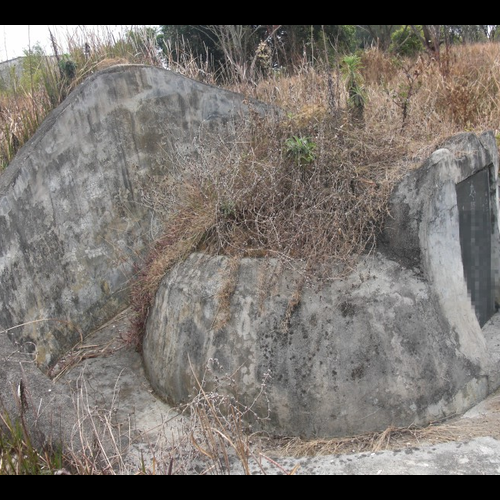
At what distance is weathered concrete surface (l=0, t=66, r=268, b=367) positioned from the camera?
555 cm

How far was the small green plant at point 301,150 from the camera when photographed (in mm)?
4984

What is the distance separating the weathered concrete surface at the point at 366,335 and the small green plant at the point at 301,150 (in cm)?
81

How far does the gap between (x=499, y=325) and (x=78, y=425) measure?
12.9 ft

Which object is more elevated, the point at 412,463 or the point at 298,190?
the point at 298,190

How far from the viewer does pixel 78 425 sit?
400 cm

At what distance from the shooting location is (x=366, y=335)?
14.3ft

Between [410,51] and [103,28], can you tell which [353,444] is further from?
[410,51]

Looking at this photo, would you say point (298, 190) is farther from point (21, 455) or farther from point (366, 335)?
point (21, 455)

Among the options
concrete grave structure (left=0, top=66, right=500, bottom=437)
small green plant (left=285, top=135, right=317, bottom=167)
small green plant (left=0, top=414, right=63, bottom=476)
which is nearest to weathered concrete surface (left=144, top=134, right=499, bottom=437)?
concrete grave structure (left=0, top=66, right=500, bottom=437)

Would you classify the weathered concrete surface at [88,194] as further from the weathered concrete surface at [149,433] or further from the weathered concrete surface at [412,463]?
the weathered concrete surface at [412,463]

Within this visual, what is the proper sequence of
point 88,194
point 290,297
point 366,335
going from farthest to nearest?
point 88,194
point 290,297
point 366,335

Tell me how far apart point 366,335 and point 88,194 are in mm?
3560

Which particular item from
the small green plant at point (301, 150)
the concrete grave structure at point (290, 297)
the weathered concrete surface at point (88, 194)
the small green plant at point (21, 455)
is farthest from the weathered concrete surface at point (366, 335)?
the weathered concrete surface at point (88, 194)

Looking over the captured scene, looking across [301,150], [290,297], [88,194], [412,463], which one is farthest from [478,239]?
[88,194]
